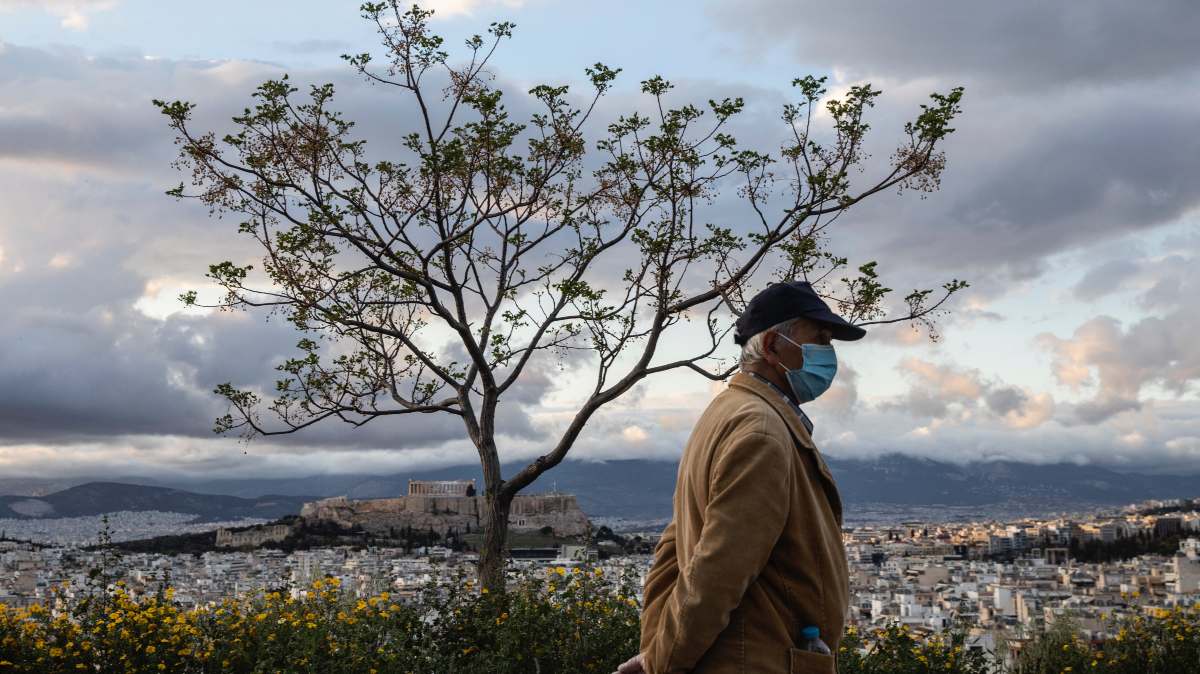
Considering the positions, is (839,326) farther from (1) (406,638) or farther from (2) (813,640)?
(1) (406,638)

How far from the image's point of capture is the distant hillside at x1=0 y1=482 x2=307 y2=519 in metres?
36.3

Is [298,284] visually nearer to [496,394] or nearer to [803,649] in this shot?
[496,394]

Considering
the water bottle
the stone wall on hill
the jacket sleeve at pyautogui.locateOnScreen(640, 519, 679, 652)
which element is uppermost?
the jacket sleeve at pyautogui.locateOnScreen(640, 519, 679, 652)

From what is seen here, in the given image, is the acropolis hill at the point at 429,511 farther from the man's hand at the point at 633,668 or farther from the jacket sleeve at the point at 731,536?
the jacket sleeve at the point at 731,536

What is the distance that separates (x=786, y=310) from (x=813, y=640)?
0.86 metres

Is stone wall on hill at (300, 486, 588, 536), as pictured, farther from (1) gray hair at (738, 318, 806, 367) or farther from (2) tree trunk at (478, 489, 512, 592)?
(1) gray hair at (738, 318, 806, 367)

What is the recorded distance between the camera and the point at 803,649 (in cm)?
275

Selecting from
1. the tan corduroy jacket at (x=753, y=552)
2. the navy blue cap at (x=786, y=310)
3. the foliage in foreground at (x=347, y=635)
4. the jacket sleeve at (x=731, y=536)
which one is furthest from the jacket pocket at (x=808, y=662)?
the foliage in foreground at (x=347, y=635)


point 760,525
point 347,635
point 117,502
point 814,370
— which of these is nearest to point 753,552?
point 760,525

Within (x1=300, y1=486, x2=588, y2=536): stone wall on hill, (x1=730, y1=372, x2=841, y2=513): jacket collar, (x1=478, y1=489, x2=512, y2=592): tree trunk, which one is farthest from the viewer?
(x1=300, y1=486, x2=588, y2=536): stone wall on hill

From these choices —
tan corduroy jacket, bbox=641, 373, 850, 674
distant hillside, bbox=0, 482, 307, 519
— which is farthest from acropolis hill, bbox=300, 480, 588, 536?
tan corduroy jacket, bbox=641, 373, 850, 674

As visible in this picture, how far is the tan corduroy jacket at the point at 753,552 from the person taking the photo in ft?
8.59

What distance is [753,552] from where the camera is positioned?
103 inches

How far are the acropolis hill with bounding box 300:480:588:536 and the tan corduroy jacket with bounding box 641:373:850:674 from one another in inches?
1389
